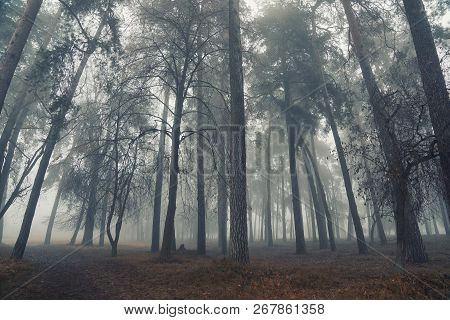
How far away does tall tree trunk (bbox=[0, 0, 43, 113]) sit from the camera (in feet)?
27.1

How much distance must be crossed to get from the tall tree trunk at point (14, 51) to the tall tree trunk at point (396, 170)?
10.2m

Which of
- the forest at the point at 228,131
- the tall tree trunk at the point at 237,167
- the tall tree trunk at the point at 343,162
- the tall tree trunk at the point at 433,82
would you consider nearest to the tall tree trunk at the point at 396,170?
the forest at the point at 228,131

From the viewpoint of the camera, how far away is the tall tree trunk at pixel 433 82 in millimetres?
6320

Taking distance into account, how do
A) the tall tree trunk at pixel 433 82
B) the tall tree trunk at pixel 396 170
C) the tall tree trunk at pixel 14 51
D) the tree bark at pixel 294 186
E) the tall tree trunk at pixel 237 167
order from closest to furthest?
the tall tree trunk at pixel 433 82 → the tall tree trunk at pixel 396 170 → the tall tree trunk at pixel 14 51 → the tall tree trunk at pixel 237 167 → the tree bark at pixel 294 186

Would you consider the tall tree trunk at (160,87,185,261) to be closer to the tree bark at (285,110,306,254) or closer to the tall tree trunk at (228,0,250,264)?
the tall tree trunk at (228,0,250,264)

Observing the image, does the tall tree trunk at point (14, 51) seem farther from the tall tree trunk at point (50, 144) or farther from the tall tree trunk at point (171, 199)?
the tall tree trunk at point (171, 199)

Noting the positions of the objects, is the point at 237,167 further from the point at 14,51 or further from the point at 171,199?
the point at 14,51

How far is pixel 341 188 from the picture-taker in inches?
1790

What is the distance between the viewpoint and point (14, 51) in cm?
859

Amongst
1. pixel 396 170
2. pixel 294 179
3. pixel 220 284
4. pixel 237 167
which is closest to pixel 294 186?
pixel 294 179

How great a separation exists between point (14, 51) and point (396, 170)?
10851 millimetres

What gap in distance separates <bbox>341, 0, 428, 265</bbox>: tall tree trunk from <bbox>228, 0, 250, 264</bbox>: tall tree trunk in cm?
404
